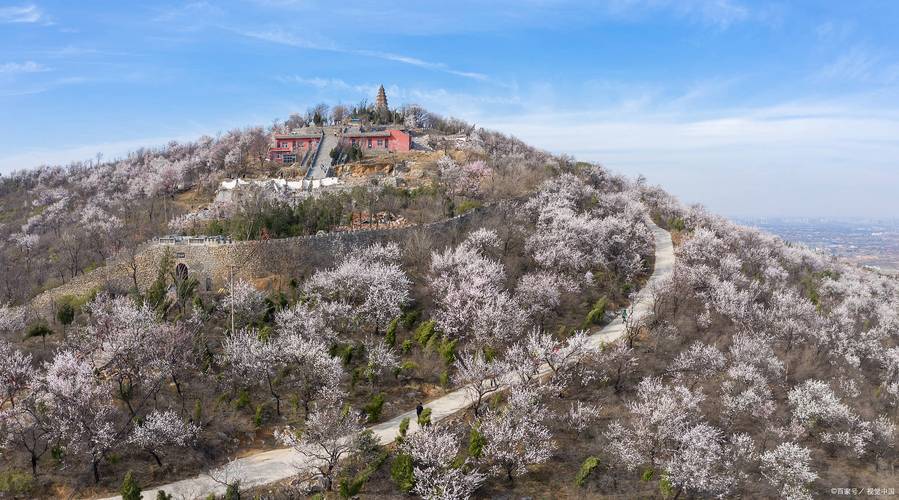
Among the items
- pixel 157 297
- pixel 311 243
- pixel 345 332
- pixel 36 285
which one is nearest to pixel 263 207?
pixel 311 243

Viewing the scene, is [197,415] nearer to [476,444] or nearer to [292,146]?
[476,444]

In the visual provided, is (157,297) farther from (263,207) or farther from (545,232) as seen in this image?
(545,232)

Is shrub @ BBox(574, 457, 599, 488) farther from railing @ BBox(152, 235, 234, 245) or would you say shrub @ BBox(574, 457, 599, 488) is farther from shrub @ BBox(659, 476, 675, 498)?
railing @ BBox(152, 235, 234, 245)

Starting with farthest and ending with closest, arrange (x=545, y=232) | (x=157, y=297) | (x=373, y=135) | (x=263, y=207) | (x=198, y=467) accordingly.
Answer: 1. (x=373, y=135)
2. (x=545, y=232)
3. (x=263, y=207)
4. (x=157, y=297)
5. (x=198, y=467)

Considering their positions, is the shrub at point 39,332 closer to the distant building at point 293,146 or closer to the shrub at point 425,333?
the shrub at point 425,333

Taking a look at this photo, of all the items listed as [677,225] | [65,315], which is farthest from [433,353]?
[677,225]

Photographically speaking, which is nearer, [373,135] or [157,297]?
[157,297]
